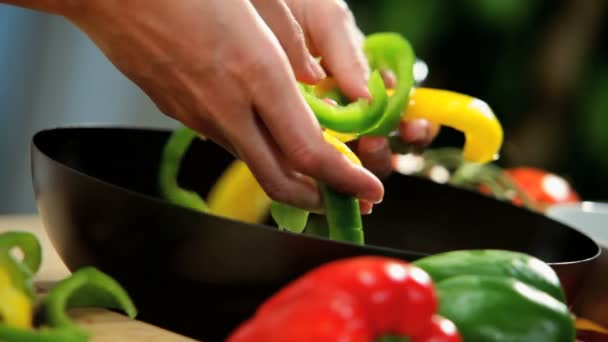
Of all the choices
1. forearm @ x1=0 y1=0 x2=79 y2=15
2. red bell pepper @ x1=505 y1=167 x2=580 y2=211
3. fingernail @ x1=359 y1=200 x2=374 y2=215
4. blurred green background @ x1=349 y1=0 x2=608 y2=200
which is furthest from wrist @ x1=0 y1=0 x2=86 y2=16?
blurred green background @ x1=349 y1=0 x2=608 y2=200

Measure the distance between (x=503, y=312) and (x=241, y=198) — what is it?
46cm

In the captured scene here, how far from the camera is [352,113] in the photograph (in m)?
0.92

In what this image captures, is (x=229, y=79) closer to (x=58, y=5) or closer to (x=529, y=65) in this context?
(x=58, y=5)

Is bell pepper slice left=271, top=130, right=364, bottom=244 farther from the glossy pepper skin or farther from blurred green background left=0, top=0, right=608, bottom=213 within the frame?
blurred green background left=0, top=0, right=608, bottom=213

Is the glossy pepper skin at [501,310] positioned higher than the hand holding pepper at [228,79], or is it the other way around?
the hand holding pepper at [228,79]

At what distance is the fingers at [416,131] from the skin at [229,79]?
12.8 inches

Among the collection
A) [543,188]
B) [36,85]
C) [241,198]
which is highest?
[241,198]

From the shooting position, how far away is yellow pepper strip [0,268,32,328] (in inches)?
→ 27.0

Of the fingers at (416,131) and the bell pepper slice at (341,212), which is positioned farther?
the fingers at (416,131)

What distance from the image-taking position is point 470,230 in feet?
3.59

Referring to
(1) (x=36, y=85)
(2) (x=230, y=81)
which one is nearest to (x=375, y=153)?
(2) (x=230, y=81)

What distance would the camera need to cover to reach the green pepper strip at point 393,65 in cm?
104

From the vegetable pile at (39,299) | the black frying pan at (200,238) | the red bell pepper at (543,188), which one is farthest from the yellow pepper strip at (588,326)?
the red bell pepper at (543,188)

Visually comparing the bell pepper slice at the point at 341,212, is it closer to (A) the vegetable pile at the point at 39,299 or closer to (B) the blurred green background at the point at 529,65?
(A) the vegetable pile at the point at 39,299
